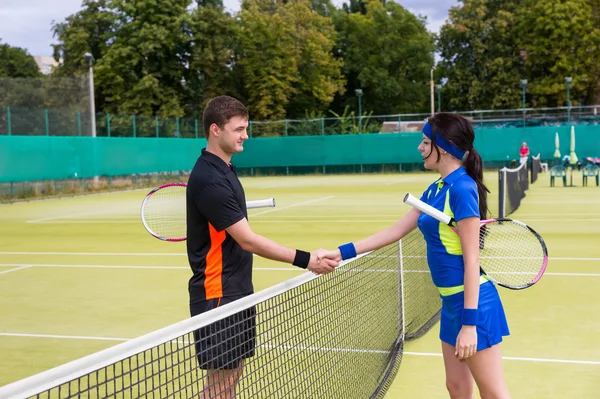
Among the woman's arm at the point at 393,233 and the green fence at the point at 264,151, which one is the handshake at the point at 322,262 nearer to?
the woman's arm at the point at 393,233

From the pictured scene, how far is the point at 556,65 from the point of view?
5625 cm

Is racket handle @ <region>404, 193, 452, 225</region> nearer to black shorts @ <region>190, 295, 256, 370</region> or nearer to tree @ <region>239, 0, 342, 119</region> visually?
black shorts @ <region>190, 295, 256, 370</region>

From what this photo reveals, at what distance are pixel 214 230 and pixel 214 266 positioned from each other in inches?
6.4

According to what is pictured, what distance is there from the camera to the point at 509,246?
5.04 m

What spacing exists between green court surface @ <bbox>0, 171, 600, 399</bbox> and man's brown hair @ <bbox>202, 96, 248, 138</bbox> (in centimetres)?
236

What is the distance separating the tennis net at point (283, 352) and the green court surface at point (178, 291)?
28 centimetres

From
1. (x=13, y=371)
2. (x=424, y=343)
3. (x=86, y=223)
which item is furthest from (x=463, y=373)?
(x=86, y=223)

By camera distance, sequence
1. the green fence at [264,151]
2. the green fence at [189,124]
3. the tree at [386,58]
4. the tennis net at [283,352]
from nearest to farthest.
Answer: the tennis net at [283,352] → the green fence at [264,151] → the green fence at [189,124] → the tree at [386,58]

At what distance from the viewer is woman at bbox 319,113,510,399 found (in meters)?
3.11

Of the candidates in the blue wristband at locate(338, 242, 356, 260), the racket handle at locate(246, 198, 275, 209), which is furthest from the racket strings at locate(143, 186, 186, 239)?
the blue wristband at locate(338, 242, 356, 260)

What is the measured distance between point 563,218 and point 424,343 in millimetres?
10310

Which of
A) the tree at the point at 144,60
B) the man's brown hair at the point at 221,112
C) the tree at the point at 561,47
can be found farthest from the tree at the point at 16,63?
the man's brown hair at the point at 221,112

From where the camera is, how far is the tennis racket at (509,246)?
319cm

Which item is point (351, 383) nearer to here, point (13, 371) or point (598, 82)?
point (13, 371)
